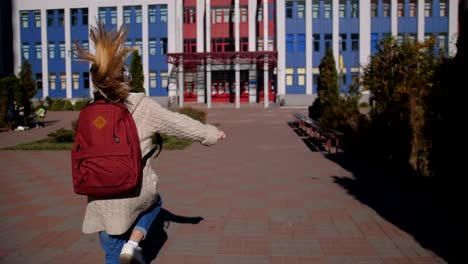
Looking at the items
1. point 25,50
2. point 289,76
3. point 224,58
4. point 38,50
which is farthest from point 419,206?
point 25,50

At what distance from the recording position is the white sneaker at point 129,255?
313cm

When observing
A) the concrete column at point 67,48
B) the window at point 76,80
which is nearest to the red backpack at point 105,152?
the window at point 76,80

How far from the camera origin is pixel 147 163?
3.32 metres

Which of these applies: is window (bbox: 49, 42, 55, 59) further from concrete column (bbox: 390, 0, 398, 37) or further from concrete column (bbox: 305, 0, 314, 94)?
concrete column (bbox: 390, 0, 398, 37)

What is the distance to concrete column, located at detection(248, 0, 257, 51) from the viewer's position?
176ft

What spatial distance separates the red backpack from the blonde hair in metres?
0.10

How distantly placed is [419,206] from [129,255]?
5091 mm

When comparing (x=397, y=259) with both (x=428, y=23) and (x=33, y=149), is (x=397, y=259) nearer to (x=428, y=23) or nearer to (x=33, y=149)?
(x=33, y=149)

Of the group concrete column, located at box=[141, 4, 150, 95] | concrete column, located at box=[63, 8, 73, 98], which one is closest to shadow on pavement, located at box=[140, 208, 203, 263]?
concrete column, located at box=[141, 4, 150, 95]

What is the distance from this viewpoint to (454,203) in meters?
6.92

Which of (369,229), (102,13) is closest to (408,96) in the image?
(369,229)

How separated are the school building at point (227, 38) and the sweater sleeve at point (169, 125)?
153 feet

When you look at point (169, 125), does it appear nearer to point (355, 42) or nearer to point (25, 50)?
point (355, 42)

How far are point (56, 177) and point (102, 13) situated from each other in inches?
1961
